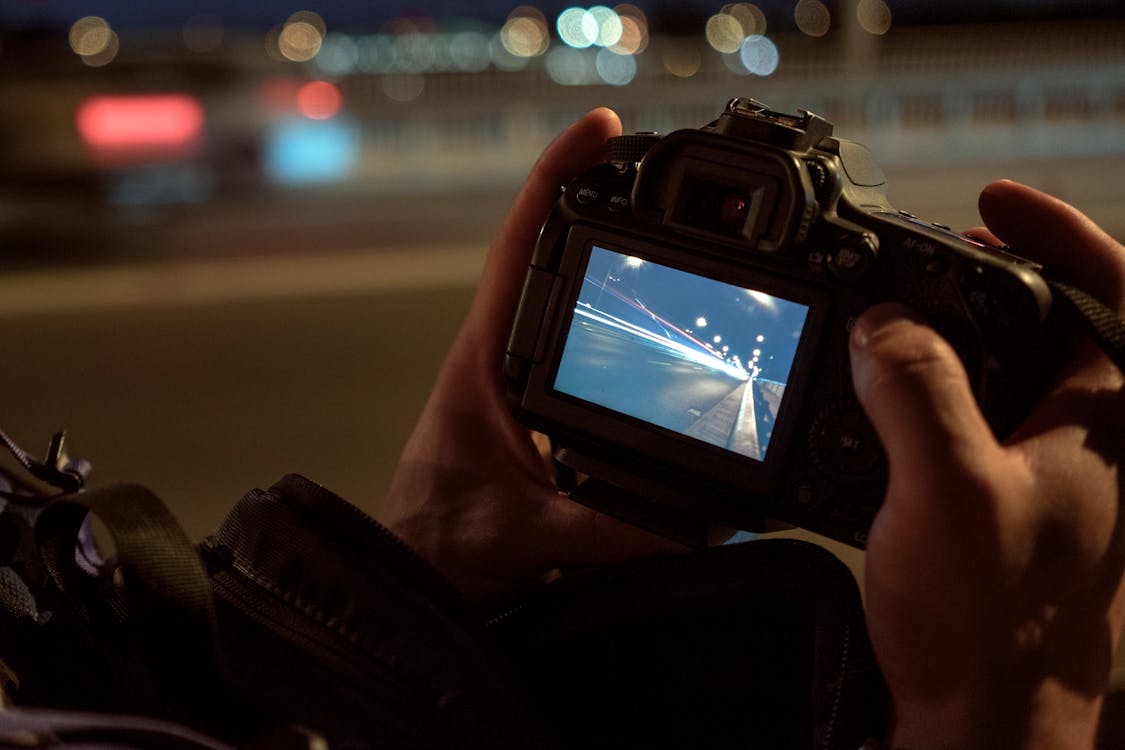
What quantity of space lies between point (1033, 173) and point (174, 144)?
5.35 m

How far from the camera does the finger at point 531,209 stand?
123 centimetres

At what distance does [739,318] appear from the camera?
1.05 m

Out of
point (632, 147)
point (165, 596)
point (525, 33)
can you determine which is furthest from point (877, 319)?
point (525, 33)

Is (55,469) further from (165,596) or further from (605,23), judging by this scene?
(605,23)

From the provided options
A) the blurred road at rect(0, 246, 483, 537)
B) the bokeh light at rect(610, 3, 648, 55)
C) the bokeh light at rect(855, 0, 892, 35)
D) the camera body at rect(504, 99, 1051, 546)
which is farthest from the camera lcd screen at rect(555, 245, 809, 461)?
the bokeh light at rect(610, 3, 648, 55)

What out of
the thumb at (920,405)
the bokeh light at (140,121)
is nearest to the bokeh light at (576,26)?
the bokeh light at (140,121)

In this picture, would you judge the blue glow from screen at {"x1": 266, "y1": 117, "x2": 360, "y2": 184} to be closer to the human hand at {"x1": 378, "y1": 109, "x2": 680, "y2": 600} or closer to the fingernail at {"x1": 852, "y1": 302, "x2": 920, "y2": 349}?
the human hand at {"x1": 378, "y1": 109, "x2": 680, "y2": 600}

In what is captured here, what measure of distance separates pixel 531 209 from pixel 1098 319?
1.77 ft

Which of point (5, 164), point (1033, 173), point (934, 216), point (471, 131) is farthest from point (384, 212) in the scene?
point (1033, 173)

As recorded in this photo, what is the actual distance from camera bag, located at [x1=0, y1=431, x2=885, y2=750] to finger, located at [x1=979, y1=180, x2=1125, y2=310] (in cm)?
30

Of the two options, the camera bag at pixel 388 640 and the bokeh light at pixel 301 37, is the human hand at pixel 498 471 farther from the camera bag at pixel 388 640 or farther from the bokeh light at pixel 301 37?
the bokeh light at pixel 301 37

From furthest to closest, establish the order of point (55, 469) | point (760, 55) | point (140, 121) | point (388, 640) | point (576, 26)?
1. point (576, 26)
2. point (760, 55)
3. point (140, 121)
4. point (55, 469)
5. point (388, 640)

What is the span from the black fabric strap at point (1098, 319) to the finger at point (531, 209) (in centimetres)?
46

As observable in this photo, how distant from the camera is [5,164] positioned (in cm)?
626
